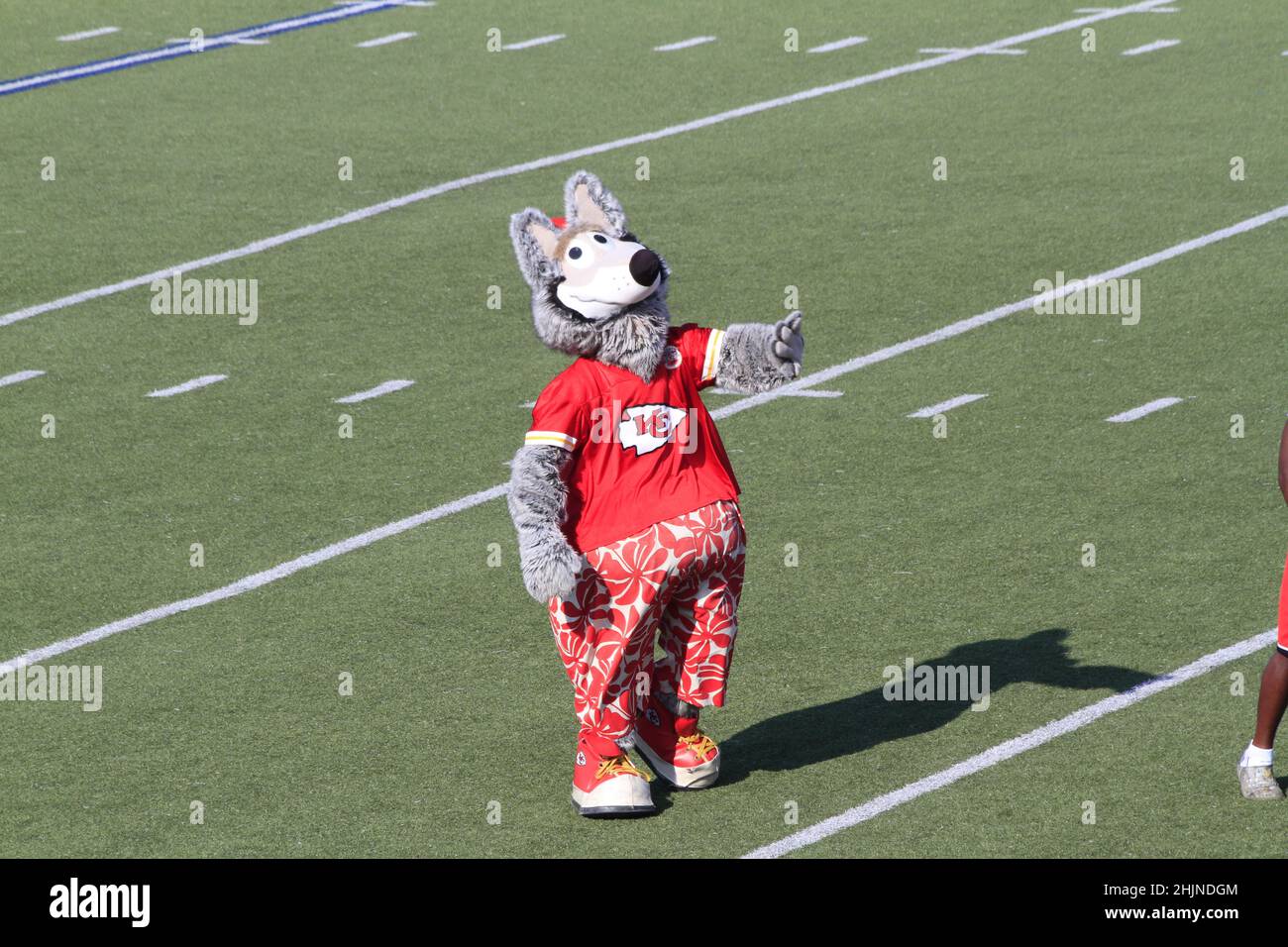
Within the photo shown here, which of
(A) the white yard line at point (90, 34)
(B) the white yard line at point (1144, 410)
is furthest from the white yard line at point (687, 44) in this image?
(B) the white yard line at point (1144, 410)

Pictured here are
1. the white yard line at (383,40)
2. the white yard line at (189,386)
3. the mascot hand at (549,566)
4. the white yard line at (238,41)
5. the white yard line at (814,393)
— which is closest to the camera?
the mascot hand at (549,566)

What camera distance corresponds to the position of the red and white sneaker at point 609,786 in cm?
732

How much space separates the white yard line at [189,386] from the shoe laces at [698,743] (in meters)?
5.67

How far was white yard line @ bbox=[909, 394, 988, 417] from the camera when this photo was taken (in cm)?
1171

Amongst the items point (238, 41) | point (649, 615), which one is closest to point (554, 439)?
point (649, 615)

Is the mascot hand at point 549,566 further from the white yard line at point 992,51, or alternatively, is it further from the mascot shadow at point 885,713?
the white yard line at point 992,51

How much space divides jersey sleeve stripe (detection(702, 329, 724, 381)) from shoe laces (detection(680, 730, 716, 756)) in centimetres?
121

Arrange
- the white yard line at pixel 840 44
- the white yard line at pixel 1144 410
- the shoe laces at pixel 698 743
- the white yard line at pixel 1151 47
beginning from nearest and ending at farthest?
the shoe laces at pixel 698 743
the white yard line at pixel 1144 410
the white yard line at pixel 1151 47
the white yard line at pixel 840 44

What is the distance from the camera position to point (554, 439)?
7.13 metres

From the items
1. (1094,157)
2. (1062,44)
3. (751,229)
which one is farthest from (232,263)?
(1062,44)

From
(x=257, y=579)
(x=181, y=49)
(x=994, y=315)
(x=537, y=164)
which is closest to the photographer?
(x=257, y=579)

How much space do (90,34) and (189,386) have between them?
9920 mm

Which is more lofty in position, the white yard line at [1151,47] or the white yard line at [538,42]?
the white yard line at [538,42]

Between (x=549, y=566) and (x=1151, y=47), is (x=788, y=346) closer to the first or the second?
(x=549, y=566)
